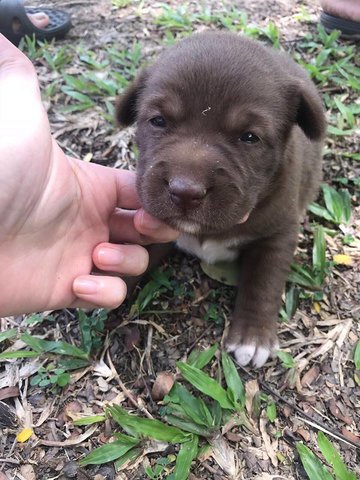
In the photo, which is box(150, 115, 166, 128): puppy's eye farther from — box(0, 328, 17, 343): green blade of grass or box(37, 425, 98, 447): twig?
box(37, 425, 98, 447): twig

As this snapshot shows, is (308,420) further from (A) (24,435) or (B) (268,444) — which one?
(A) (24,435)

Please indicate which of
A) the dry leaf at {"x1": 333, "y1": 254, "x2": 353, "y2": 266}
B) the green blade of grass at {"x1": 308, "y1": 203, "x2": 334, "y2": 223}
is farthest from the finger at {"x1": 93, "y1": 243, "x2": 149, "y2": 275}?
the green blade of grass at {"x1": 308, "y1": 203, "x2": 334, "y2": 223}

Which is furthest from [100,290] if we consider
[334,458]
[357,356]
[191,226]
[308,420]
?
[357,356]

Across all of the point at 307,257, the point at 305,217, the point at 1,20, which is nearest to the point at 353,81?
the point at 305,217

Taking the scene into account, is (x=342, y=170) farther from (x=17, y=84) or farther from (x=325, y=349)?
(x=17, y=84)

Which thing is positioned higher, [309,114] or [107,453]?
[309,114]

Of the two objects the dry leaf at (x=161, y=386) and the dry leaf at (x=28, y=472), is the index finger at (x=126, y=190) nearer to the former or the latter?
the dry leaf at (x=161, y=386)
